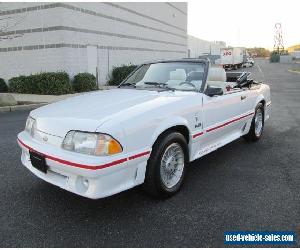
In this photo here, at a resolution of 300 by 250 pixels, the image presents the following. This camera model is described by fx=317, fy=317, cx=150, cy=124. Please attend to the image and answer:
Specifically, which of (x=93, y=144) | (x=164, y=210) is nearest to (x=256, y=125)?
(x=164, y=210)

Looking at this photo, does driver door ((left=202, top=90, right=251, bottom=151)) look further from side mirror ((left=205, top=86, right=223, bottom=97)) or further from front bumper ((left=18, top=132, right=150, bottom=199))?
front bumper ((left=18, top=132, right=150, bottom=199))

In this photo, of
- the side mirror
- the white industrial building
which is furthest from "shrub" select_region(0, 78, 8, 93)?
the side mirror

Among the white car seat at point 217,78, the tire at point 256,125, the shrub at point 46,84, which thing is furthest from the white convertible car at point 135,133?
the shrub at point 46,84

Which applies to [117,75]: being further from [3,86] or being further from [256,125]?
[256,125]

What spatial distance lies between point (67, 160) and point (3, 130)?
512cm

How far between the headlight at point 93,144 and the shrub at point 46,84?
11.7 metres

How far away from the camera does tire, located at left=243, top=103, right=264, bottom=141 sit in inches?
239

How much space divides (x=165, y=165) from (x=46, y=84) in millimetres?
11885

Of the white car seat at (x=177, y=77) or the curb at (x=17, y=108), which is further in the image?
the curb at (x=17, y=108)

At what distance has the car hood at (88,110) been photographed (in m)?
3.18

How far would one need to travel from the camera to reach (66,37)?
15.2 metres

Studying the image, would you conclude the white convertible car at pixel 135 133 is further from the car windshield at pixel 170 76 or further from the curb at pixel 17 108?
the curb at pixel 17 108

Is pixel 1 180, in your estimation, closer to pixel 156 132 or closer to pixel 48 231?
pixel 48 231

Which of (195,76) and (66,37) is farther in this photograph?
(66,37)
